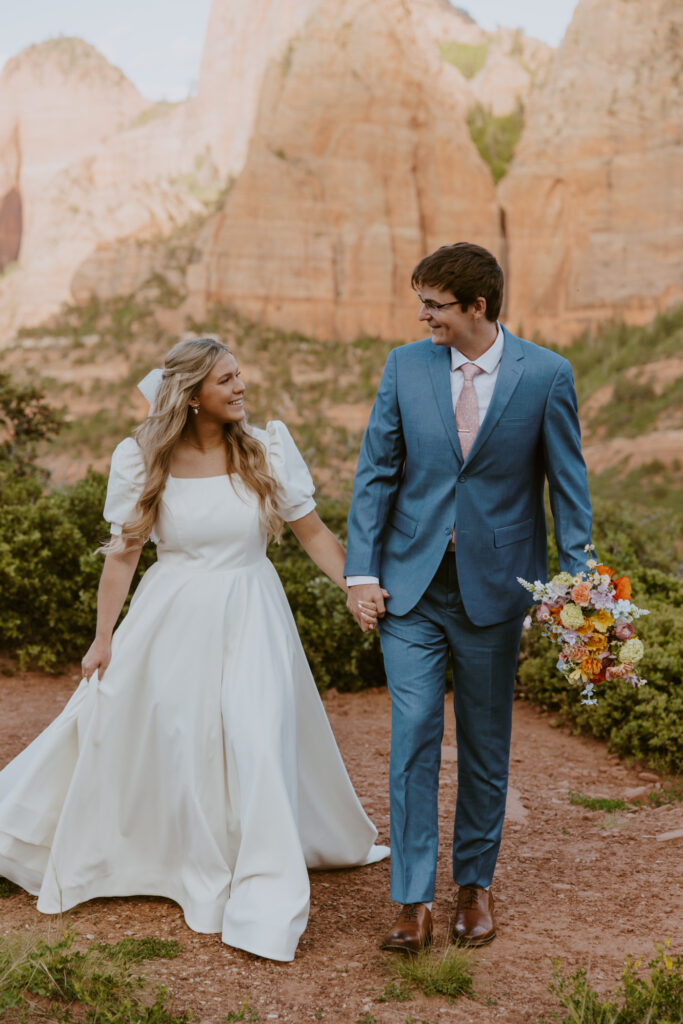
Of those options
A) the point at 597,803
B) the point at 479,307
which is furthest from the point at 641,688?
the point at 479,307

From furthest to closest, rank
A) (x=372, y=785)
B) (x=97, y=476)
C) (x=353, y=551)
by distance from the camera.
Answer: (x=97, y=476) < (x=372, y=785) < (x=353, y=551)

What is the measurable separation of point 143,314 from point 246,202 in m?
5.88

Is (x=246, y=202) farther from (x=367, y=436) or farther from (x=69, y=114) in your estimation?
(x=367, y=436)

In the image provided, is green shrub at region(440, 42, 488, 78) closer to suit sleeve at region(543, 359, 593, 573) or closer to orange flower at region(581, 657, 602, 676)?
suit sleeve at region(543, 359, 593, 573)

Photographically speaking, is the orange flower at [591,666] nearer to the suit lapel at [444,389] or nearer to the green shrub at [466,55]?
the suit lapel at [444,389]

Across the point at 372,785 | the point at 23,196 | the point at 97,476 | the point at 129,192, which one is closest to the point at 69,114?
the point at 23,196

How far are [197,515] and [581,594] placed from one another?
4.56 feet

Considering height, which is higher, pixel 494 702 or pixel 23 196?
pixel 23 196

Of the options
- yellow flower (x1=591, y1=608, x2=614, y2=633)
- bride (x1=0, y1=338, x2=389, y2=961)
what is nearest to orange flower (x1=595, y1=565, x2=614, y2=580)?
yellow flower (x1=591, y1=608, x2=614, y2=633)

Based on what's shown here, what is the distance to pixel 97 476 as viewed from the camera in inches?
333

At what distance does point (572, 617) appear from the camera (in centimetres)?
320

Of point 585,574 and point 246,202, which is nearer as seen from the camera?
point 585,574

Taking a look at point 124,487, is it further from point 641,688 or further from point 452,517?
point 641,688

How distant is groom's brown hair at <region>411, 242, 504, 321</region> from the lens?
11.0ft
